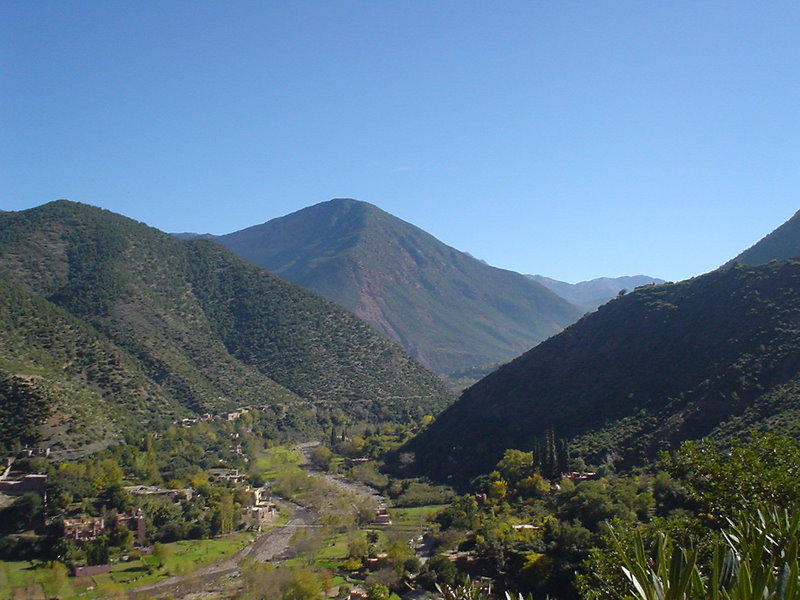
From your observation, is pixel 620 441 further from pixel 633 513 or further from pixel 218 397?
pixel 218 397

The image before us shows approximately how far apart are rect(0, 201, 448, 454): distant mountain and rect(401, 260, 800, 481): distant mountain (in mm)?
22209

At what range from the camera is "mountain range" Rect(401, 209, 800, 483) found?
1480 inches

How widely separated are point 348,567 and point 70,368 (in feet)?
106

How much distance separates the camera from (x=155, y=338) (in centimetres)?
6762

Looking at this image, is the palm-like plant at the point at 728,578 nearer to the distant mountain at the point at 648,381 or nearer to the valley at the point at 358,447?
the valley at the point at 358,447

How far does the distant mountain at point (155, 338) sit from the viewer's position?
48.6 m

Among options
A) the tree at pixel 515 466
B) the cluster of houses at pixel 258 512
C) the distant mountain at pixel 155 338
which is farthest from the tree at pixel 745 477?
the distant mountain at pixel 155 338

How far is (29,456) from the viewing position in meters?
38.4

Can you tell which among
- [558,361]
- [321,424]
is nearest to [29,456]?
[321,424]

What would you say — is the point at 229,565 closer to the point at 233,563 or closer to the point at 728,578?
the point at 233,563

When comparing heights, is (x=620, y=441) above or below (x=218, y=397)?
Result: below

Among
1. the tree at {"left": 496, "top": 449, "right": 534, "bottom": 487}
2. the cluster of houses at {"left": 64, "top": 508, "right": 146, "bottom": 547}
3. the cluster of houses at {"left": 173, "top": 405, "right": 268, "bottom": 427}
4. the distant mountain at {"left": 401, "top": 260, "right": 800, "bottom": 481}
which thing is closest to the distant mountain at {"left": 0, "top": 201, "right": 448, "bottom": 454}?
the cluster of houses at {"left": 173, "top": 405, "right": 268, "bottom": 427}

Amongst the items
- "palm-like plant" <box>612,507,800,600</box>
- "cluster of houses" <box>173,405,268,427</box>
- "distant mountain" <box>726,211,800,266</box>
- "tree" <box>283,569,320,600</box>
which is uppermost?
"distant mountain" <box>726,211,800,266</box>

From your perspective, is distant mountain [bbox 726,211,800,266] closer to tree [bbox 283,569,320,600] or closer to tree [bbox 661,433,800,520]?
tree [bbox 283,569,320,600]
